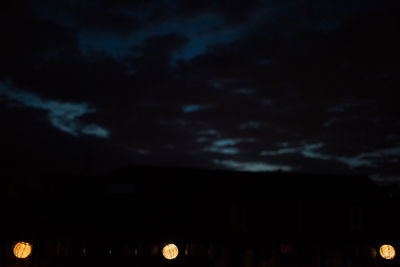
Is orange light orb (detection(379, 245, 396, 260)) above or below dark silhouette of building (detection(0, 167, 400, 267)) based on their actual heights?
below

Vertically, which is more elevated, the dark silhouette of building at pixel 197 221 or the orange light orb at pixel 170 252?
the dark silhouette of building at pixel 197 221

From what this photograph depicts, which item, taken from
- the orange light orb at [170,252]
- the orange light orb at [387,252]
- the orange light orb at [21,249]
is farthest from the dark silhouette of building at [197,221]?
the orange light orb at [21,249]

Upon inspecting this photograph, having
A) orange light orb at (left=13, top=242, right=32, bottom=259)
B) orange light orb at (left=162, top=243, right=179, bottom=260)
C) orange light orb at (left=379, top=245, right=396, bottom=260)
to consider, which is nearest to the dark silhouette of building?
orange light orb at (left=162, top=243, right=179, bottom=260)

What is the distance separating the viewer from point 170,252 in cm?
1695

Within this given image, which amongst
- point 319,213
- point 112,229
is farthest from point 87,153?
point 319,213

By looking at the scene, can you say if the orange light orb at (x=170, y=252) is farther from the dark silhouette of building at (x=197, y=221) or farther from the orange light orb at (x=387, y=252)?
the orange light orb at (x=387, y=252)

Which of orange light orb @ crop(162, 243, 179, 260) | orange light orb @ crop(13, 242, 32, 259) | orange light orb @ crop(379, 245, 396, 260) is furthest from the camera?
orange light orb @ crop(379, 245, 396, 260)

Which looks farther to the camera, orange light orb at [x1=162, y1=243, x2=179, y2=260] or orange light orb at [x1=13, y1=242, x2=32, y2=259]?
orange light orb at [x1=162, y1=243, x2=179, y2=260]

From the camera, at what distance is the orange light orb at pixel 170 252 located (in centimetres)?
1686

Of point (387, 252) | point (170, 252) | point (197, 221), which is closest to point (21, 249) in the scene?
point (170, 252)

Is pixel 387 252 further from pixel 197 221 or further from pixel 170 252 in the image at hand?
pixel 170 252

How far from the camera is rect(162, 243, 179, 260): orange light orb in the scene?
664 inches

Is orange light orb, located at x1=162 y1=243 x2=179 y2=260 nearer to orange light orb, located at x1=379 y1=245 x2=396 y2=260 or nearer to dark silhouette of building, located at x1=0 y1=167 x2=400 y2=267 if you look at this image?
dark silhouette of building, located at x1=0 y1=167 x2=400 y2=267

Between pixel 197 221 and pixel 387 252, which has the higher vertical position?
pixel 197 221
